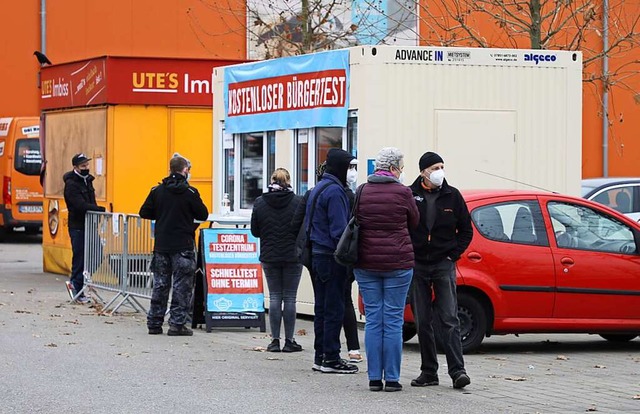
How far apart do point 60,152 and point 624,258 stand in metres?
11.9

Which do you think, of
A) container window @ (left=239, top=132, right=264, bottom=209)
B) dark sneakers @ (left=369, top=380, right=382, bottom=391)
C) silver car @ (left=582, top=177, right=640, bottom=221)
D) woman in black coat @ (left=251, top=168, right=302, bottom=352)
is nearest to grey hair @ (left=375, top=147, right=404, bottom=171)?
dark sneakers @ (left=369, top=380, right=382, bottom=391)

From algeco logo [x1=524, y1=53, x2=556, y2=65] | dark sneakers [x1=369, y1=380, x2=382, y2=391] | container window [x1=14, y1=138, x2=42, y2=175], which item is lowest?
dark sneakers [x1=369, y1=380, x2=382, y2=391]

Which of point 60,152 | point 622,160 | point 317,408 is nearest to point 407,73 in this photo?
point 317,408

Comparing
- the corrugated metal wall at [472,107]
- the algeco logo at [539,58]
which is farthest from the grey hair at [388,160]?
the algeco logo at [539,58]

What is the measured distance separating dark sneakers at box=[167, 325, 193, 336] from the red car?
2443 mm

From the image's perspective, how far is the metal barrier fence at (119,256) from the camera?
50.3 ft

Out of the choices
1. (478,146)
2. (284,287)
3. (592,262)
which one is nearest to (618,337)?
(592,262)

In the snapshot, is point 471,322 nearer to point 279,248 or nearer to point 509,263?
point 509,263

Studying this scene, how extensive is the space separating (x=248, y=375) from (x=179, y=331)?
3.14 meters

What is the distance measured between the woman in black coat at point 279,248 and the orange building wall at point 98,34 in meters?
22.3

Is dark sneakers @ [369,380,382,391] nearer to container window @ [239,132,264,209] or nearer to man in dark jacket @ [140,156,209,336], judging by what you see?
man in dark jacket @ [140,156,209,336]

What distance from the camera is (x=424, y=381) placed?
404 inches

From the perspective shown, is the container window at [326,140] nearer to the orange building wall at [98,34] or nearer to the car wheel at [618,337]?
the car wheel at [618,337]

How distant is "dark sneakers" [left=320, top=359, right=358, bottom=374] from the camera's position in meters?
10.9
